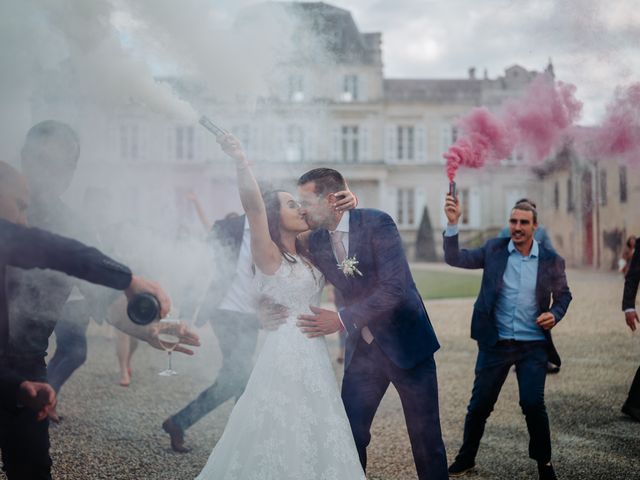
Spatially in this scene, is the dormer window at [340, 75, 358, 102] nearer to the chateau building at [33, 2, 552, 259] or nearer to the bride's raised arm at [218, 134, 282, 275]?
the chateau building at [33, 2, 552, 259]

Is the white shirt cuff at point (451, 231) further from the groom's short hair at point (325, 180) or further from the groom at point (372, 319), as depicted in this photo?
the groom's short hair at point (325, 180)

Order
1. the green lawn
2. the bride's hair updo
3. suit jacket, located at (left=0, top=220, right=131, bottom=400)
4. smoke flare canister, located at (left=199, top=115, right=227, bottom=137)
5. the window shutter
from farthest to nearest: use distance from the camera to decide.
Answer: the window shutter
the green lawn
the bride's hair updo
smoke flare canister, located at (left=199, top=115, right=227, bottom=137)
suit jacket, located at (left=0, top=220, right=131, bottom=400)

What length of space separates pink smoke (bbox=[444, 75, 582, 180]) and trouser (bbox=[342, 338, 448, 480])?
8.86 feet

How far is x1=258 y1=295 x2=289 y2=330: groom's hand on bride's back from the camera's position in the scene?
354cm

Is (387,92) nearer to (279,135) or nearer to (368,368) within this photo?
(279,135)

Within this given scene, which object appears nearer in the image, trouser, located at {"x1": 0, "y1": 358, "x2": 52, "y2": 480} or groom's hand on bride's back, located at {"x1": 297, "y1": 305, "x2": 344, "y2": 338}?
trouser, located at {"x1": 0, "y1": 358, "x2": 52, "y2": 480}

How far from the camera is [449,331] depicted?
37.9 ft

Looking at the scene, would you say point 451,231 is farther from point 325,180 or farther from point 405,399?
point 405,399

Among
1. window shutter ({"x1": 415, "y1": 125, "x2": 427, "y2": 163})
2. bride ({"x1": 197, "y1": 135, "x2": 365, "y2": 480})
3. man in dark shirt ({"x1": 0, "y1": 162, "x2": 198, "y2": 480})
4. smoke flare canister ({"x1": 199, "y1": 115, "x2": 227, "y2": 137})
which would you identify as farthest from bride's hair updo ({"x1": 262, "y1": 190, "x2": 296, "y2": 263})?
window shutter ({"x1": 415, "y1": 125, "x2": 427, "y2": 163})

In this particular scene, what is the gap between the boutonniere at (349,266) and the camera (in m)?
3.56

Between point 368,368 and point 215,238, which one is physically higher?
point 215,238

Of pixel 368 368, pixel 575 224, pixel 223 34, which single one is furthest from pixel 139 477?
pixel 575 224

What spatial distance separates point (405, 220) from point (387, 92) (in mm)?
8361

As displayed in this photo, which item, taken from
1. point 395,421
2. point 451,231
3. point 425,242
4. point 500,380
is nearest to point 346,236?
point 451,231
